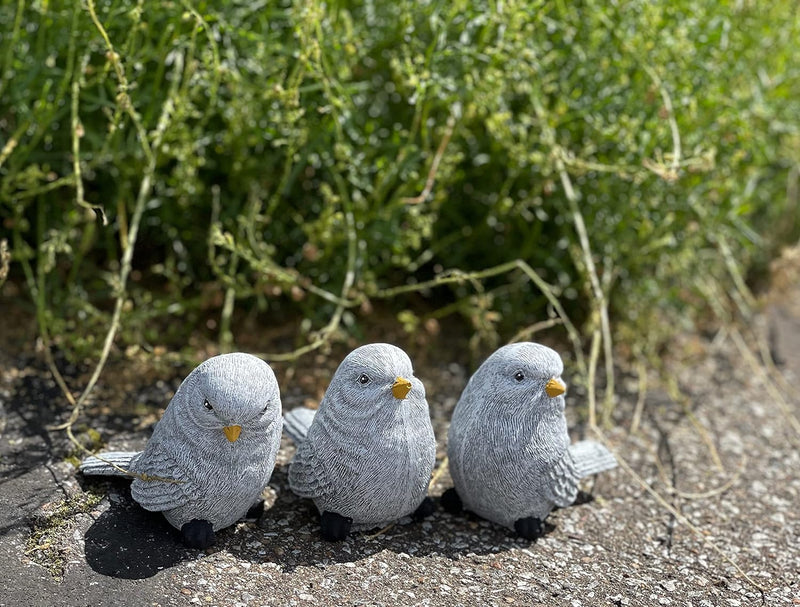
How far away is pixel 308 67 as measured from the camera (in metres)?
2.09

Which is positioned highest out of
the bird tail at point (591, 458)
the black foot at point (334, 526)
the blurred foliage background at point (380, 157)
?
the blurred foliage background at point (380, 157)

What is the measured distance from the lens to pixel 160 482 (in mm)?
1685

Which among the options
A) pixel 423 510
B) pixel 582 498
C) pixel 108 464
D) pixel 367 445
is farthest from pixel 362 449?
pixel 582 498

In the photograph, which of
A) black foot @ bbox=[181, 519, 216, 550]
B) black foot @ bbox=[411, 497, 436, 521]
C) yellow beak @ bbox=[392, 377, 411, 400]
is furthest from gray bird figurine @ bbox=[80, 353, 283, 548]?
black foot @ bbox=[411, 497, 436, 521]

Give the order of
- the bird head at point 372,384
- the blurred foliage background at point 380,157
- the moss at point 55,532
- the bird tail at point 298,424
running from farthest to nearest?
the blurred foliage background at point 380,157 → the bird tail at point 298,424 → the bird head at point 372,384 → the moss at point 55,532

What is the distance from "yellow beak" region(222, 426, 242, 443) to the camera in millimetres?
1623

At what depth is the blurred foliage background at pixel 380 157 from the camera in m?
2.18

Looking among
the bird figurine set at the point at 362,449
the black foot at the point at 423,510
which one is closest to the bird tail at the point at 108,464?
the bird figurine set at the point at 362,449

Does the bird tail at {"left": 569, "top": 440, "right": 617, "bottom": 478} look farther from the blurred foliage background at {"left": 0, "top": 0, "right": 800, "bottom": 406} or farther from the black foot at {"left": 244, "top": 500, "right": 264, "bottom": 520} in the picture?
the black foot at {"left": 244, "top": 500, "right": 264, "bottom": 520}

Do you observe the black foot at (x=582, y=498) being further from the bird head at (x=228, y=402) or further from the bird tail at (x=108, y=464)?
the bird tail at (x=108, y=464)

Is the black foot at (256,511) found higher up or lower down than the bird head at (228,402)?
lower down

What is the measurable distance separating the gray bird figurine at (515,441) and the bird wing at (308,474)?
10.5 inches

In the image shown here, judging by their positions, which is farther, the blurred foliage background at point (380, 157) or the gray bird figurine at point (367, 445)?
the blurred foliage background at point (380, 157)

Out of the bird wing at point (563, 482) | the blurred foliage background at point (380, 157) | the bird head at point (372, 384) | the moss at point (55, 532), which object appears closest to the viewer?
the moss at point (55, 532)
